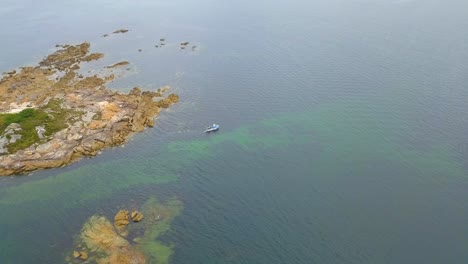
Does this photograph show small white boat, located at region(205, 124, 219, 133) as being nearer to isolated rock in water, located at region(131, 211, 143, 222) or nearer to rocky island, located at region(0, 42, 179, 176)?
rocky island, located at region(0, 42, 179, 176)

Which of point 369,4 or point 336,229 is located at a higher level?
point 369,4

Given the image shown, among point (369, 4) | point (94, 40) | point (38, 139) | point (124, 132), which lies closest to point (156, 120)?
point (124, 132)

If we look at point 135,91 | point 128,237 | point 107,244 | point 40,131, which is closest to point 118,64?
point 135,91

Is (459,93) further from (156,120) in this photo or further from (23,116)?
(23,116)

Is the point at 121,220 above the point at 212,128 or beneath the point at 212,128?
beneath

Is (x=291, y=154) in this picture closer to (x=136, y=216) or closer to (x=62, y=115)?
(x=136, y=216)

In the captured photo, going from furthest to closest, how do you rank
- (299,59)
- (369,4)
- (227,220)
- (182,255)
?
(369,4) → (299,59) → (227,220) → (182,255)
